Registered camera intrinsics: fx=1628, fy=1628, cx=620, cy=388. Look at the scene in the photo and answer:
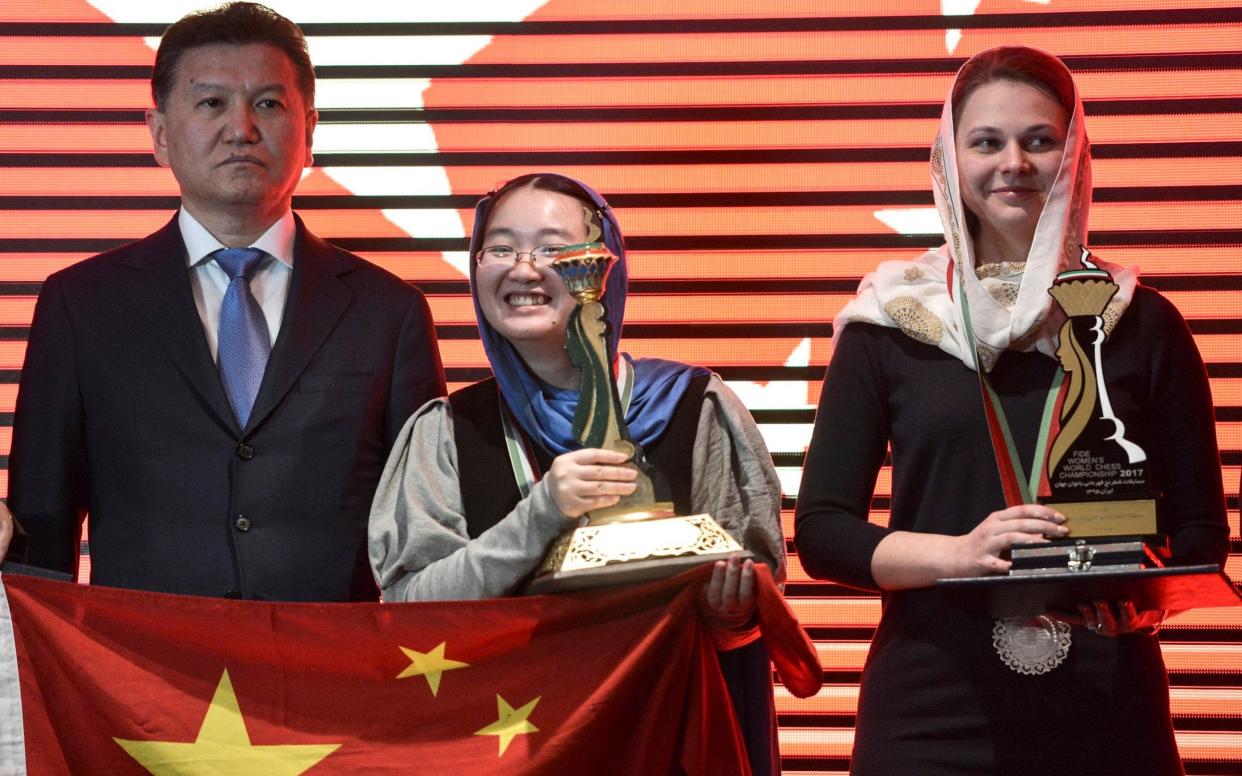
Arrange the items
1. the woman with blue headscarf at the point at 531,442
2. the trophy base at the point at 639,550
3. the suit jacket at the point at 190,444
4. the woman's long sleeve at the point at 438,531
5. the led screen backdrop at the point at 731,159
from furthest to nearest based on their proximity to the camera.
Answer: the led screen backdrop at the point at 731,159 → the suit jacket at the point at 190,444 → the woman with blue headscarf at the point at 531,442 → the woman's long sleeve at the point at 438,531 → the trophy base at the point at 639,550

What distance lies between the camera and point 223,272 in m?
3.35

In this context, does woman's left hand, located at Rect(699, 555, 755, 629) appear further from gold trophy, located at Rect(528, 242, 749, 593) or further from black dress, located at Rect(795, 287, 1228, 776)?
black dress, located at Rect(795, 287, 1228, 776)

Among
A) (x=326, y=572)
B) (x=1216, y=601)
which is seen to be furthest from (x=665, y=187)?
(x=1216, y=601)

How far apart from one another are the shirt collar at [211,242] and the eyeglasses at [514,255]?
55 cm

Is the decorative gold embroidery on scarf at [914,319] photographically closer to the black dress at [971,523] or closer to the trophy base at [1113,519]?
the black dress at [971,523]

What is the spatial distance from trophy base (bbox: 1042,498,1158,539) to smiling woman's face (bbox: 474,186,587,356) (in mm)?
988

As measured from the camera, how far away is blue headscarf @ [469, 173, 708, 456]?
2936mm

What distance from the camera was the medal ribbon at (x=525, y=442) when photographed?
2.92 metres

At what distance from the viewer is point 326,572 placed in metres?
3.12

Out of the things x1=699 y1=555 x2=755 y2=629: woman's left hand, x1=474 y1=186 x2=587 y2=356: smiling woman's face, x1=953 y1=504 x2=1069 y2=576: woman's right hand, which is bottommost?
x1=699 y1=555 x2=755 y2=629: woman's left hand

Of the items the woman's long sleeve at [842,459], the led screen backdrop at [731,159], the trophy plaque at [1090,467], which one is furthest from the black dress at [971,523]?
the led screen backdrop at [731,159]

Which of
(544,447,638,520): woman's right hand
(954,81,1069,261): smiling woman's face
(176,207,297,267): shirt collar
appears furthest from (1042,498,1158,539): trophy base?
(176,207,297,267): shirt collar

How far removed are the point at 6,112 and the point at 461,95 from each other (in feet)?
4.03

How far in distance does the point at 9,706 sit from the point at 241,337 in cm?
85
